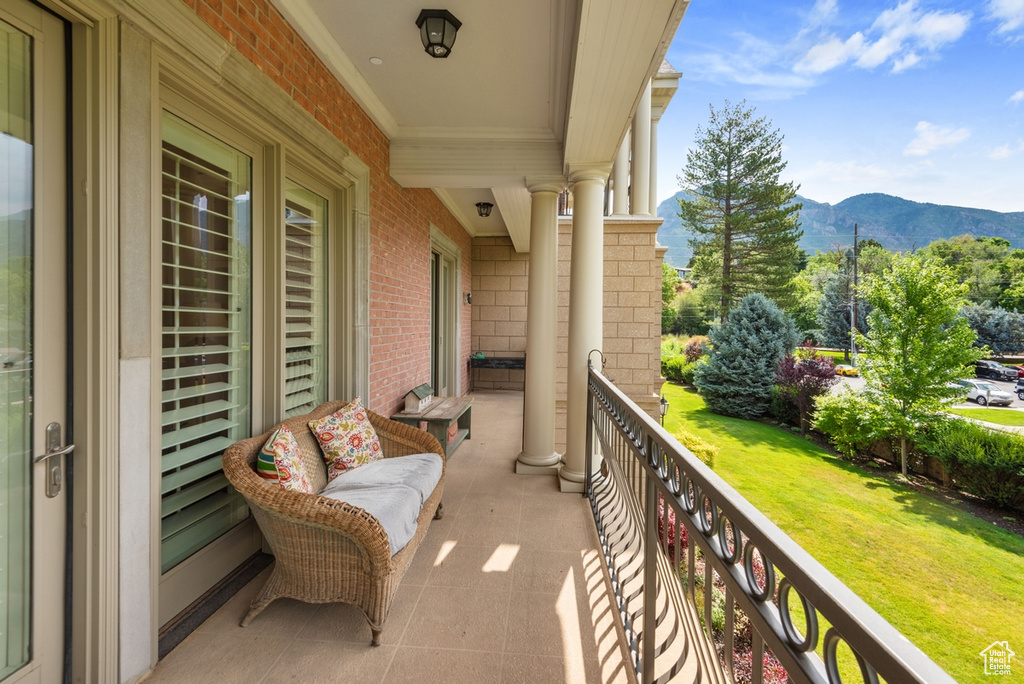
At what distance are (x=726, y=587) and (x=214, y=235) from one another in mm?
2222

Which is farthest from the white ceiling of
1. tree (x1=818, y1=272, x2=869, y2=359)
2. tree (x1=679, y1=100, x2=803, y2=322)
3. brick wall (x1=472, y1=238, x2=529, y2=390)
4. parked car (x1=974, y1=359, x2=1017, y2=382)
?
tree (x1=818, y1=272, x2=869, y2=359)

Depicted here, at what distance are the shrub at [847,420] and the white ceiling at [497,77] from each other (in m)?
9.25

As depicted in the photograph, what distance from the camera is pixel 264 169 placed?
7.23ft

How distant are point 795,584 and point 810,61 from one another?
9339cm

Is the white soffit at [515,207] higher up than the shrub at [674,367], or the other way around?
the white soffit at [515,207]

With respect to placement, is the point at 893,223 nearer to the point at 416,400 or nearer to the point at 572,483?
the point at 572,483

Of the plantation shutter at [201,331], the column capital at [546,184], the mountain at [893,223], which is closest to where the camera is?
the plantation shutter at [201,331]

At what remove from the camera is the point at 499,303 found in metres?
8.06

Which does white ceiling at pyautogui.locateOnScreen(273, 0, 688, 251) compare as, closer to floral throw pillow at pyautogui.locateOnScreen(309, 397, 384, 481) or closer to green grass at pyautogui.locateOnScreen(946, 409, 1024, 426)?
floral throw pillow at pyautogui.locateOnScreen(309, 397, 384, 481)

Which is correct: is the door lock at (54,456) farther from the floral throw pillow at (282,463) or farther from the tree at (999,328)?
the tree at (999,328)

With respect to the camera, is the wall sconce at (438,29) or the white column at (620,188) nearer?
the wall sconce at (438,29)

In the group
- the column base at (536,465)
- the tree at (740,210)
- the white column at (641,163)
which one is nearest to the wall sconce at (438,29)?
the column base at (536,465)

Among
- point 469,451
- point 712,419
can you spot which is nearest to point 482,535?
point 469,451

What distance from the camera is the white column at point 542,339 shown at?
11.9ft
